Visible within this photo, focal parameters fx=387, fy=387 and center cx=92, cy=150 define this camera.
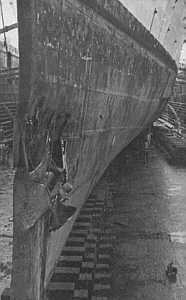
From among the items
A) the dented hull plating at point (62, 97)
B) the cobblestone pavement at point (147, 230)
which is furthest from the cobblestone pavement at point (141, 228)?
the dented hull plating at point (62, 97)

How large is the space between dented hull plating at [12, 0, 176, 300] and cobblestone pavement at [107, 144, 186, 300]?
38.3 inches

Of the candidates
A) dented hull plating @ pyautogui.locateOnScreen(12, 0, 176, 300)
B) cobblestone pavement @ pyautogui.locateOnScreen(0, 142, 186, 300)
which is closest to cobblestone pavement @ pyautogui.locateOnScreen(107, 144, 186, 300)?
cobblestone pavement @ pyautogui.locateOnScreen(0, 142, 186, 300)

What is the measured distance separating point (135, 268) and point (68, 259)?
76 cm

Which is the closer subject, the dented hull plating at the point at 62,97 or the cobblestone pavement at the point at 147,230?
the dented hull plating at the point at 62,97

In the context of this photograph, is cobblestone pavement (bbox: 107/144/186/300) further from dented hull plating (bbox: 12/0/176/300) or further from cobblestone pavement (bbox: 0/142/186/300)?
dented hull plating (bbox: 12/0/176/300)

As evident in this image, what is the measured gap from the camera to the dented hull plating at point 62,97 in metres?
2.36

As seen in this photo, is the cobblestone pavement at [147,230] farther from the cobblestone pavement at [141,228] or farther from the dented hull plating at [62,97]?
the dented hull plating at [62,97]

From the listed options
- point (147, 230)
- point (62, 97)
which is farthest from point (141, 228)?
point (62, 97)

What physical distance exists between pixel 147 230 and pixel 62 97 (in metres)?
3.03

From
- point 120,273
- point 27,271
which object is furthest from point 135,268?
point 27,271

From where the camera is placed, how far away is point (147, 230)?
5.29 m

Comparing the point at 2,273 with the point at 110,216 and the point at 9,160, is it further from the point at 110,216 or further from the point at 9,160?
the point at 9,160

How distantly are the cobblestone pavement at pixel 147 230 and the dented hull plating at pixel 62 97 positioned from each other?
97 centimetres

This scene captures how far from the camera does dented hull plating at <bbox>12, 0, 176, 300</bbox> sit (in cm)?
236
